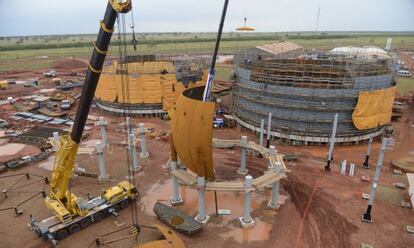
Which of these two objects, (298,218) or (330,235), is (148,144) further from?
(330,235)

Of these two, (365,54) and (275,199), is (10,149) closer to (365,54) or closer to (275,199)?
(275,199)

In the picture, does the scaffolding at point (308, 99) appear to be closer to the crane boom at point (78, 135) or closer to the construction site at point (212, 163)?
the construction site at point (212, 163)

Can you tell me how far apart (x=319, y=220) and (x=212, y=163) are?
32.2 feet

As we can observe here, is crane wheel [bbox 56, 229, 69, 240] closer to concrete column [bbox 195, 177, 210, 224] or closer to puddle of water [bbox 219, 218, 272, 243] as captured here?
concrete column [bbox 195, 177, 210, 224]

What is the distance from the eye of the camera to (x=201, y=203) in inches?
866

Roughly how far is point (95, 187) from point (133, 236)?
353 inches

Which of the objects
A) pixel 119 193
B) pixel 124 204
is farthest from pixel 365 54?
pixel 119 193

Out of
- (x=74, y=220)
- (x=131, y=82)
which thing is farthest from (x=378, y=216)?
(x=131, y=82)

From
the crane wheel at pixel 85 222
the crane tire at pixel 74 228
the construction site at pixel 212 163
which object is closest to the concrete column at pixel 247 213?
the construction site at pixel 212 163

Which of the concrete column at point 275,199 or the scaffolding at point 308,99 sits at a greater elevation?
the scaffolding at point 308,99

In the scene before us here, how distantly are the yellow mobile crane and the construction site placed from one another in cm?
9

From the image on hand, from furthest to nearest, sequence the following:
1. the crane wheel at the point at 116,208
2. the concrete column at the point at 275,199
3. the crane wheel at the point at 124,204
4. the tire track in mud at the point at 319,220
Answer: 1. the crane wheel at the point at 124,204
2. the concrete column at the point at 275,199
3. the crane wheel at the point at 116,208
4. the tire track in mud at the point at 319,220

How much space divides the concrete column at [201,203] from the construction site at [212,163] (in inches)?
3.2

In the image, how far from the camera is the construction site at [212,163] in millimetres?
20750
